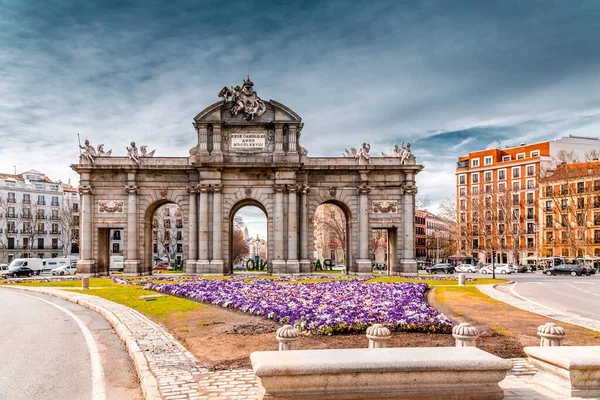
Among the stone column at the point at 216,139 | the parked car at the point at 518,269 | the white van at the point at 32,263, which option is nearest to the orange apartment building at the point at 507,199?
the parked car at the point at 518,269

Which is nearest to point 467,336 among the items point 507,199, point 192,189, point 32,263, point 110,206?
point 192,189

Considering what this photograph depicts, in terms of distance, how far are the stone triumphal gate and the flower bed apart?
16.9m

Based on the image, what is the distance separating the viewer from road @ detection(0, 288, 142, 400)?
10.6 m

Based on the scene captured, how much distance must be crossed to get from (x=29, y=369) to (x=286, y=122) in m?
35.8

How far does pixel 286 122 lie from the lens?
152 ft

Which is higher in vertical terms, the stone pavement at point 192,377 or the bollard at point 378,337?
the bollard at point 378,337

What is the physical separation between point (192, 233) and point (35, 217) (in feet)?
207

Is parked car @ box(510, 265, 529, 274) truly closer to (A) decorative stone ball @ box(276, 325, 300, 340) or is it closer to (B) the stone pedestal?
(B) the stone pedestal

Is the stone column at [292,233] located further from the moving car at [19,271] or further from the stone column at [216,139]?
the moving car at [19,271]

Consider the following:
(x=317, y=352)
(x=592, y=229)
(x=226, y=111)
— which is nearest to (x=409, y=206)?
(x=226, y=111)

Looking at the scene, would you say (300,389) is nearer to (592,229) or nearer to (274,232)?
(274,232)

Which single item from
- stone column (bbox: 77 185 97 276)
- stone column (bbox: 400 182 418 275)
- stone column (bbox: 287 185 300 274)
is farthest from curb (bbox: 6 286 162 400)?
stone column (bbox: 400 182 418 275)

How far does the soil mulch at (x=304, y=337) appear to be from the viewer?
13.3m

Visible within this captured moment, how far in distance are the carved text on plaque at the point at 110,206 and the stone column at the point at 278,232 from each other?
45.6ft
